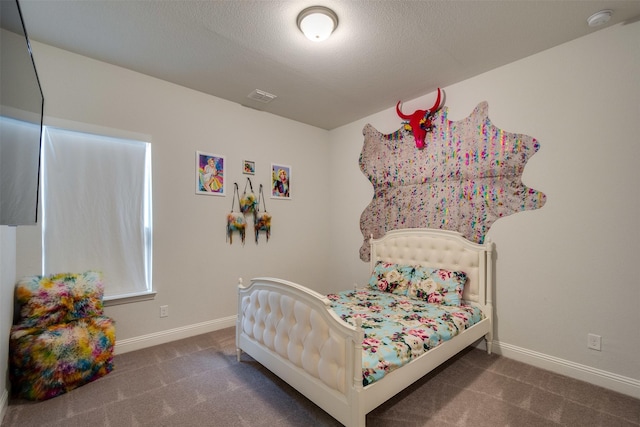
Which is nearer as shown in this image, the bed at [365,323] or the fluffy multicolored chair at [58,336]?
the bed at [365,323]

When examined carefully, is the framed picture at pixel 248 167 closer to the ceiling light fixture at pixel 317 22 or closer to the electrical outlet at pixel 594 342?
the ceiling light fixture at pixel 317 22

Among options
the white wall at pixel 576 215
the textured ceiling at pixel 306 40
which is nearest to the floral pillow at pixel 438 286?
the white wall at pixel 576 215

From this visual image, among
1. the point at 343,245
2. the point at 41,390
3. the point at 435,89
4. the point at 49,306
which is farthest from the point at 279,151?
the point at 41,390

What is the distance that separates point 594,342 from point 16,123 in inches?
151

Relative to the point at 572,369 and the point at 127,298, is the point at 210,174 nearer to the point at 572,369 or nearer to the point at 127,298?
the point at 127,298

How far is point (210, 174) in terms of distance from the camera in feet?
11.1

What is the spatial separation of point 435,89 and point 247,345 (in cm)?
324

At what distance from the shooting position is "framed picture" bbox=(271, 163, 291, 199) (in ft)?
12.9

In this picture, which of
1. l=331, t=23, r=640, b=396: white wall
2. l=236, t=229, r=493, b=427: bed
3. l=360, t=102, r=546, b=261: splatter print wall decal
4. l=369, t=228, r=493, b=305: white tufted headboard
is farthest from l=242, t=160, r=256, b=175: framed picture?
l=331, t=23, r=640, b=396: white wall

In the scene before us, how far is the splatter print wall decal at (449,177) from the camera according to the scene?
8.91 feet

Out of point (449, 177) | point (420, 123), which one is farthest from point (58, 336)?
point (420, 123)

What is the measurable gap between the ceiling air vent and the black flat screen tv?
1.97 meters

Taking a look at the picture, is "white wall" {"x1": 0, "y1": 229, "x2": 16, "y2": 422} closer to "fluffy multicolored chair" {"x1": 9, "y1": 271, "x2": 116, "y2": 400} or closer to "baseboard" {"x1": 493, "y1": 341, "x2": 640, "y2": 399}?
"fluffy multicolored chair" {"x1": 9, "y1": 271, "x2": 116, "y2": 400}

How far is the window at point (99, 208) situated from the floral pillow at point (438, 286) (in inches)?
107
